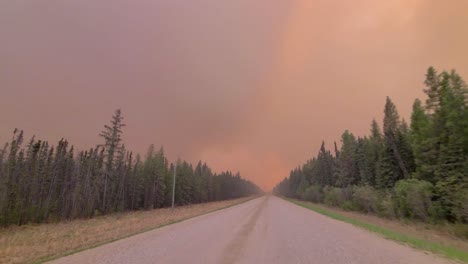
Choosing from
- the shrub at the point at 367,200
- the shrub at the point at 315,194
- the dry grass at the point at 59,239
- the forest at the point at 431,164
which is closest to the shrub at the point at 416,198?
the forest at the point at 431,164

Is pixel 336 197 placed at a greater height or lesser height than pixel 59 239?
greater

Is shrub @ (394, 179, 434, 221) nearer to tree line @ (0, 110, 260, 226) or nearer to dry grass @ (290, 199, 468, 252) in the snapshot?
dry grass @ (290, 199, 468, 252)

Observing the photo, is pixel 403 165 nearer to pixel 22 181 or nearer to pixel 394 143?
pixel 394 143

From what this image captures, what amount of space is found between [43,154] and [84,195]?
1536cm

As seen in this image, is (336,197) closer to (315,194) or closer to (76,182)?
(315,194)

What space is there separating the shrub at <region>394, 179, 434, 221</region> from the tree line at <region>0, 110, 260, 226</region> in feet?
109

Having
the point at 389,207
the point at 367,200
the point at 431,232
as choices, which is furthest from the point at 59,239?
the point at 367,200

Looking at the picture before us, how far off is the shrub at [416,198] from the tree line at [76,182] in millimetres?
33227

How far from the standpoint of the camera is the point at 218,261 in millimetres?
8094

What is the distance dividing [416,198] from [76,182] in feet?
182

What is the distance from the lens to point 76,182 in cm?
5503

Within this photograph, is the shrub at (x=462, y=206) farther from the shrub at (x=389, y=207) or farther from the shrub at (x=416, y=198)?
the shrub at (x=389, y=207)

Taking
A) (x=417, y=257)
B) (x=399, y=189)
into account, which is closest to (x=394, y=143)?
(x=399, y=189)

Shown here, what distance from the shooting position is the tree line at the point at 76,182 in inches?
1610
